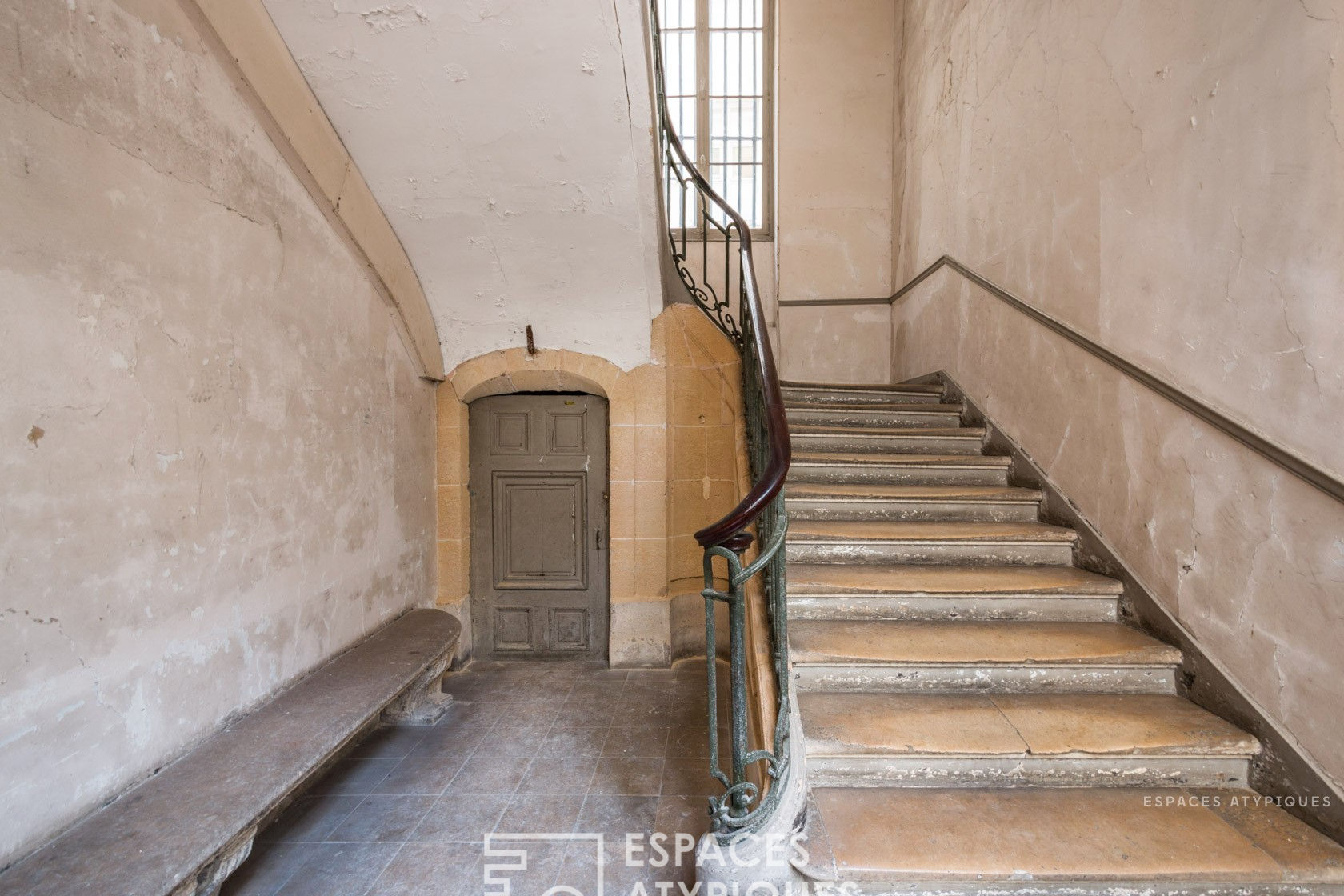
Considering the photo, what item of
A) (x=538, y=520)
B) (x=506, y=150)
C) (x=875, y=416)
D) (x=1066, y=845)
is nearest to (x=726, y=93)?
(x=506, y=150)

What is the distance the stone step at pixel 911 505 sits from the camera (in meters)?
2.88

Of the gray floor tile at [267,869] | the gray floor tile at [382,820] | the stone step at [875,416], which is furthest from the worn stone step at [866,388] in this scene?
the gray floor tile at [267,869]

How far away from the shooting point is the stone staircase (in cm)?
150

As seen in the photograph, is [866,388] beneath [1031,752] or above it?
above

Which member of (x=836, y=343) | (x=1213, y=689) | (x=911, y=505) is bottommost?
(x=1213, y=689)

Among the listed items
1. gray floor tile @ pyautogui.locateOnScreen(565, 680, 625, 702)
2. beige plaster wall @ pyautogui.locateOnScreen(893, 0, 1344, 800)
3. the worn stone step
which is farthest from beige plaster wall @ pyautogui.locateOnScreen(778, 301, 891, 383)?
gray floor tile @ pyautogui.locateOnScreen(565, 680, 625, 702)

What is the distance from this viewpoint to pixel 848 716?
191 cm

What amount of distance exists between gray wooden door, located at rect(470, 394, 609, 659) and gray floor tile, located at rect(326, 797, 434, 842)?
1736 millimetres

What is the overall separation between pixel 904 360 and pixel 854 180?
1802 mm

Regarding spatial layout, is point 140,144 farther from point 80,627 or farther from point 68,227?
point 80,627

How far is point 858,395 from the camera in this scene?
407 cm

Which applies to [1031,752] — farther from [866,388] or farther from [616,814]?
[866,388]

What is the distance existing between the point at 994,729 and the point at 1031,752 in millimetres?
111

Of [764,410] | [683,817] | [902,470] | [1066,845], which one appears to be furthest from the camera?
[902,470]
